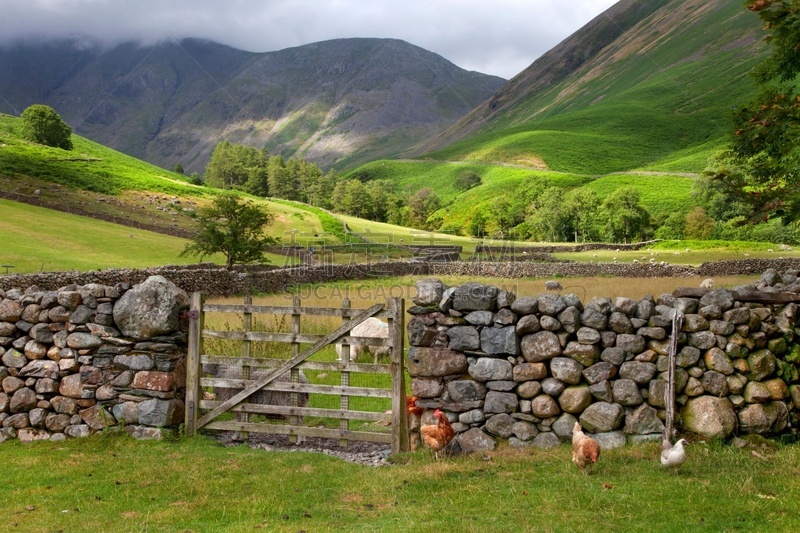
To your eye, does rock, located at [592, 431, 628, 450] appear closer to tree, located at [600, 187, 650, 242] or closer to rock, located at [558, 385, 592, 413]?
rock, located at [558, 385, 592, 413]

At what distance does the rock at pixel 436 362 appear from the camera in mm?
9633

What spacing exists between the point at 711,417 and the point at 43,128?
137541 millimetres

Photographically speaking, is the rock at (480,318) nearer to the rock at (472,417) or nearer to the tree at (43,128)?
the rock at (472,417)

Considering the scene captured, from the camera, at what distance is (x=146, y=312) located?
10352 millimetres

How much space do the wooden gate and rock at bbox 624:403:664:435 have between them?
3.39m

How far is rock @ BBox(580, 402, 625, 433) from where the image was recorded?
888 cm

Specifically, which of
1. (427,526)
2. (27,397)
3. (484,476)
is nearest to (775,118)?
(484,476)

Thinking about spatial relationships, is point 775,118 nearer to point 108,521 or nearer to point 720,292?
point 720,292

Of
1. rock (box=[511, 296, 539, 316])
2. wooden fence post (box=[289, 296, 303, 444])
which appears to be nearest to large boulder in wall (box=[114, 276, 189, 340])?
wooden fence post (box=[289, 296, 303, 444])

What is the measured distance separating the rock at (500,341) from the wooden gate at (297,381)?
4.33ft

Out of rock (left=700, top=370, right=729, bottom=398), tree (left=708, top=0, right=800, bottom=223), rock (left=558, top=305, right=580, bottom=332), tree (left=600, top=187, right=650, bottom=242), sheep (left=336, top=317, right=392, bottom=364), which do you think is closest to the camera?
rock (left=700, top=370, right=729, bottom=398)

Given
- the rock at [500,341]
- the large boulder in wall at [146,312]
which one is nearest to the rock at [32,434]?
the large boulder in wall at [146,312]

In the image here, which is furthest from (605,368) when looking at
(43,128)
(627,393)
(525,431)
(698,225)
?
(43,128)

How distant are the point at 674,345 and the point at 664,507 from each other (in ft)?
8.72
